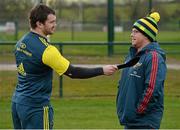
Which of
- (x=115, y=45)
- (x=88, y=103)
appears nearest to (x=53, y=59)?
(x=88, y=103)

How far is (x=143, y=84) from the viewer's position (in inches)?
210

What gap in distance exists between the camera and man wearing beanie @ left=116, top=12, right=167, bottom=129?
5270mm

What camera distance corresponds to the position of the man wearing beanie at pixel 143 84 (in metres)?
5.27

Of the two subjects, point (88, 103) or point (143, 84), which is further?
point (88, 103)

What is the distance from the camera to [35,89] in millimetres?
5566

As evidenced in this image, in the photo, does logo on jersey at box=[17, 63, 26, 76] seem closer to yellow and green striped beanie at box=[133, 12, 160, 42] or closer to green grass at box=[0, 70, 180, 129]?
yellow and green striped beanie at box=[133, 12, 160, 42]

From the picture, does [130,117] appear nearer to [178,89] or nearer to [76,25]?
[178,89]

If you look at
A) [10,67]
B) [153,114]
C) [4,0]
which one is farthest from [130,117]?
[4,0]

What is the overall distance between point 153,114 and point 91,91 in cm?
817

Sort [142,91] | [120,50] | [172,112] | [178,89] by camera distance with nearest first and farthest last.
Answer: [142,91] → [172,112] → [178,89] → [120,50]

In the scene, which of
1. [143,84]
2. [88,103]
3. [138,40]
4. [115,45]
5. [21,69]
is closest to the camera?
[143,84]

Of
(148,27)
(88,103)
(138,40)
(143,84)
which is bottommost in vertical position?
(88,103)

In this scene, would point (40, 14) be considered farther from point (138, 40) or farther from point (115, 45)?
point (115, 45)

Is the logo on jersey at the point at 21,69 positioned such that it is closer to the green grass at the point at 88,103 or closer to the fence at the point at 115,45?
the green grass at the point at 88,103
